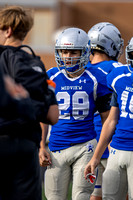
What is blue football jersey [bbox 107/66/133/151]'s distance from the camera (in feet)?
13.1

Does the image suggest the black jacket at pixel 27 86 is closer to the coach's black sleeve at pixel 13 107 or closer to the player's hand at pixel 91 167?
the coach's black sleeve at pixel 13 107

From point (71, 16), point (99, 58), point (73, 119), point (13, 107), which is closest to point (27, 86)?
point (13, 107)

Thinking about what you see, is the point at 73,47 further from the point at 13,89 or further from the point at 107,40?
the point at 13,89

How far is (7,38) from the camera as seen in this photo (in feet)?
11.2

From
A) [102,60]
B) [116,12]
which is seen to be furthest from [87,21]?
[102,60]

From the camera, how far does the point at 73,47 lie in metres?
4.45

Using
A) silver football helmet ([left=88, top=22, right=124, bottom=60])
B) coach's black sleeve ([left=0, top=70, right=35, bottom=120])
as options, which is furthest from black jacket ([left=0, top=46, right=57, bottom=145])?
silver football helmet ([left=88, top=22, right=124, bottom=60])

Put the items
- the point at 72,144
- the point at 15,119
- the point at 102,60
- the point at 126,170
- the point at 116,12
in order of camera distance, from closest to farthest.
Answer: the point at 15,119, the point at 126,170, the point at 72,144, the point at 102,60, the point at 116,12

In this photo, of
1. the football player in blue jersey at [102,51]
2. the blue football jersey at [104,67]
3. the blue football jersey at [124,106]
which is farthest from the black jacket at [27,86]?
the football player in blue jersey at [102,51]

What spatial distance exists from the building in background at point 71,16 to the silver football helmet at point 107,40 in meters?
29.2

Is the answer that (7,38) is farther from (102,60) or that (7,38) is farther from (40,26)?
(40,26)

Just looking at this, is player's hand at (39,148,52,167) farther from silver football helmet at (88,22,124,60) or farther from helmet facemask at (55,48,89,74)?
silver football helmet at (88,22,124,60)

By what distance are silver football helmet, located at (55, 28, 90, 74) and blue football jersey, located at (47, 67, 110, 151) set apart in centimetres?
12

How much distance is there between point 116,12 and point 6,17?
3361 centimetres
